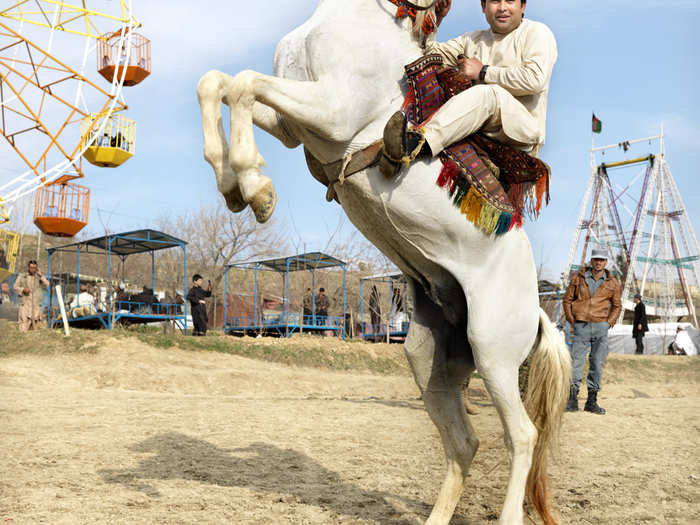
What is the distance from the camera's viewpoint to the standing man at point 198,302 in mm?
16984

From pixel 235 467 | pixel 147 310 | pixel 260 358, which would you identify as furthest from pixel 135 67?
pixel 235 467

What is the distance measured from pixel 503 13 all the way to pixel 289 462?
3.61 metres

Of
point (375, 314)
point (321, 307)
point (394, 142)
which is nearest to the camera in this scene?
point (394, 142)

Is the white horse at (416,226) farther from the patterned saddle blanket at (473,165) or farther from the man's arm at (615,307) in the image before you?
the man's arm at (615,307)

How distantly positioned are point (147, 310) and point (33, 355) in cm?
539

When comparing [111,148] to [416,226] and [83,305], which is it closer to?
[83,305]

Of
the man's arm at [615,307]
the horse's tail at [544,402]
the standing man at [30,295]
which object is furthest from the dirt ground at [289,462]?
the standing man at [30,295]

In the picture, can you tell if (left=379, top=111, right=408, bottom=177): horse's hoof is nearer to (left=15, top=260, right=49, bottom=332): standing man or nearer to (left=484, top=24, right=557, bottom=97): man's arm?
(left=484, top=24, right=557, bottom=97): man's arm

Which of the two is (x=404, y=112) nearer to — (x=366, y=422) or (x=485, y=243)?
(x=485, y=243)

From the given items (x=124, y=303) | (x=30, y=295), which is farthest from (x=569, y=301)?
(x=124, y=303)

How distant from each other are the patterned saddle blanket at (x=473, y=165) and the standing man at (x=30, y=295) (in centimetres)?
1446

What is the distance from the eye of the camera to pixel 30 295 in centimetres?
1559

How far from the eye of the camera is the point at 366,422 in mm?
7340

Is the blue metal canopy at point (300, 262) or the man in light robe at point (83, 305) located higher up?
the blue metal canopy at point (300, 262)
